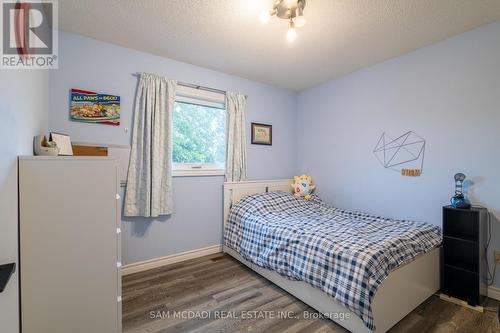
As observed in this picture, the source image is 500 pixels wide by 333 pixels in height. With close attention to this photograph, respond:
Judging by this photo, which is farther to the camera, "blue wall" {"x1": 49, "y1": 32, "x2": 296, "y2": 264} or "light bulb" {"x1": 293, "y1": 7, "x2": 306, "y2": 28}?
"blue wall" {"x1": 49, "y1": 32, "x2": 296, "y2": 264}

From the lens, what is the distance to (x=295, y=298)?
1973mm

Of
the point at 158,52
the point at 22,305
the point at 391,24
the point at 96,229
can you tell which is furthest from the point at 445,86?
the point at 22,305

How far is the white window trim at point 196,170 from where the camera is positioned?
2666 mm

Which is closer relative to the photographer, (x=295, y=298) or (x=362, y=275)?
(x=362, y=275)

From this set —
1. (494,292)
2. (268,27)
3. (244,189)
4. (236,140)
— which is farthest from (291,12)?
(494,292)

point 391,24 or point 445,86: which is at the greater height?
point 391,24

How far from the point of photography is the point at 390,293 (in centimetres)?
155

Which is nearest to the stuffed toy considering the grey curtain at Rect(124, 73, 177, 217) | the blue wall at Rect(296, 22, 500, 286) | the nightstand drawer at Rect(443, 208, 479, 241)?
the blue wall at Rect(296, 22, 500, 286)

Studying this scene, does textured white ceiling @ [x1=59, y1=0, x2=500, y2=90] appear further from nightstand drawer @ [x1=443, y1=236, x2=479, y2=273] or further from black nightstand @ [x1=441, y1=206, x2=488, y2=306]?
nightstand drawer @ [x1=443, y1=236, x2=479, y2=273]

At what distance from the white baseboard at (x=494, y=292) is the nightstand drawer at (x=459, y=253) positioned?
1.04ft

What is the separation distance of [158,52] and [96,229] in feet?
6.51

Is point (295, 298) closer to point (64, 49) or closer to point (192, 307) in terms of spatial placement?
point (192, 307)

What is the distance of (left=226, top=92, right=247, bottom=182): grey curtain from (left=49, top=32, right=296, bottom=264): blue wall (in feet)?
0.51
